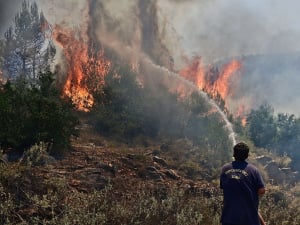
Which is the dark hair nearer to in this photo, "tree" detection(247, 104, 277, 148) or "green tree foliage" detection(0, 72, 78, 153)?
"green tree foliage" detection(0, 72, 78, 153)

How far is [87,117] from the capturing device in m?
29.5

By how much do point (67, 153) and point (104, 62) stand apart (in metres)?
22.5

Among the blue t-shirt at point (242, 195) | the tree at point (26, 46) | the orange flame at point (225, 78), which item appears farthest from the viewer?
the orange flame at point (225, 78)

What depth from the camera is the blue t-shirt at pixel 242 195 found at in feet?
19.3

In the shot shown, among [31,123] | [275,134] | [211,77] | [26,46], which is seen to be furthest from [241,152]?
[211,77]

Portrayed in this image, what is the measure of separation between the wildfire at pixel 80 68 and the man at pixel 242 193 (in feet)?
82.6

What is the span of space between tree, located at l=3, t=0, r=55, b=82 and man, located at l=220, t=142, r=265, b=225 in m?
35.5

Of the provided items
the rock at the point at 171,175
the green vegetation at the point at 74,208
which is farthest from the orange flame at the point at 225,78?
the green vegetation at the point at 74,208

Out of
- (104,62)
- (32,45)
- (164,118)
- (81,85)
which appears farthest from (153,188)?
(32,45)

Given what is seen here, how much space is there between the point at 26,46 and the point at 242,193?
3769 centimetres

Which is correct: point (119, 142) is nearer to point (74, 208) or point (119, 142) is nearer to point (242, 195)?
point (74, 208)

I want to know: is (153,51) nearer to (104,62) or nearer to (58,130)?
(104,62)

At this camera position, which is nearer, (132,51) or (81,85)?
(81,85)

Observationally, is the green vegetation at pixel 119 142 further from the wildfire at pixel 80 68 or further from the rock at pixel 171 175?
the wildfire at pixel 80 68
